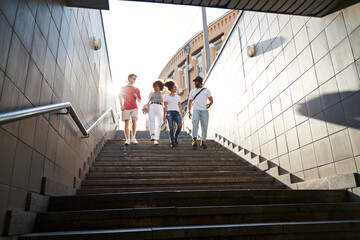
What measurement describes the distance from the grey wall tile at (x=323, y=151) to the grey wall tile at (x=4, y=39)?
3.44 meters

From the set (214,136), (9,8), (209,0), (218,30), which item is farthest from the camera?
(218,30)

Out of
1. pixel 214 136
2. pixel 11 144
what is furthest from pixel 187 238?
pixel 214 136

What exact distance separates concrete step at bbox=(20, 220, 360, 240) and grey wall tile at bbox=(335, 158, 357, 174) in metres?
Answer: 0.85

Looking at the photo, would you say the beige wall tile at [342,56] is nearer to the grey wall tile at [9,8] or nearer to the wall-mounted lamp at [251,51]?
the wall-mounted lamp at [251,51]

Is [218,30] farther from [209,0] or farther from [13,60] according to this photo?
[13,60]

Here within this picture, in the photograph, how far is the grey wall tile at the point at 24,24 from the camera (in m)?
2.10

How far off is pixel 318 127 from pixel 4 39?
3.53m

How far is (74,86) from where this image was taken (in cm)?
385

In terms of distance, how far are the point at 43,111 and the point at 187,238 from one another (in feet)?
5.00

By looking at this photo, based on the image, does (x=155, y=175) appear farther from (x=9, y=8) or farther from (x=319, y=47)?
(x=9, y=8)

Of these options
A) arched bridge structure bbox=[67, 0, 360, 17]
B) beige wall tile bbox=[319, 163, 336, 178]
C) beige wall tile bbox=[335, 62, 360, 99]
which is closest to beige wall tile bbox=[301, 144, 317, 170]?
beige wall tile bbox=[319, 163, 336, 178]

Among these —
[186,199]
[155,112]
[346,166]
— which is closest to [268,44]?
[346,166]

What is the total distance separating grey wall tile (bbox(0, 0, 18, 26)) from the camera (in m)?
1.86

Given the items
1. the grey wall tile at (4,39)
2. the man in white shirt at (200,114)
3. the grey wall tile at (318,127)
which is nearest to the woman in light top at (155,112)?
the man in white shirt at (200,114)
